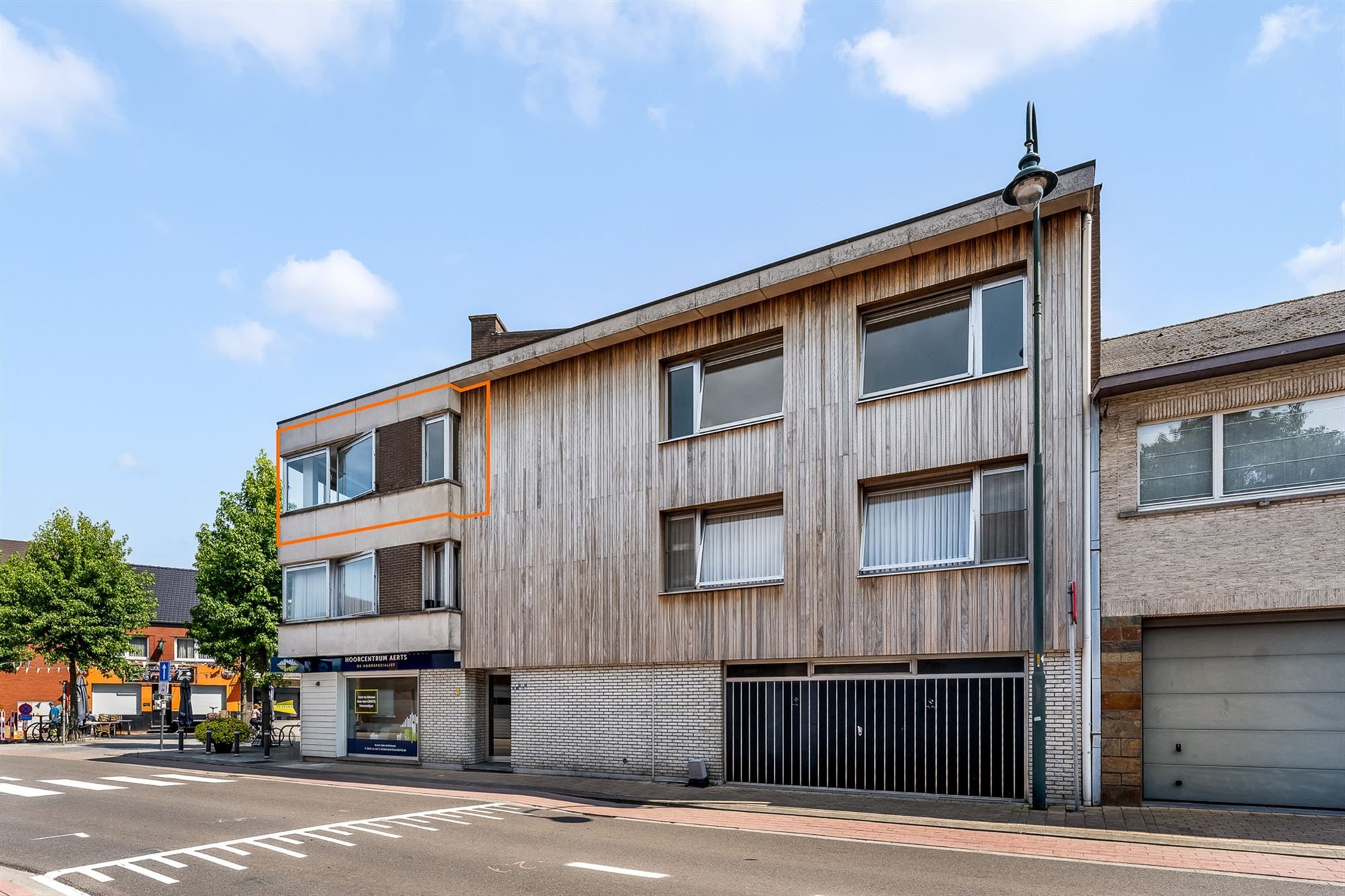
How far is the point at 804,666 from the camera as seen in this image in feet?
54.5

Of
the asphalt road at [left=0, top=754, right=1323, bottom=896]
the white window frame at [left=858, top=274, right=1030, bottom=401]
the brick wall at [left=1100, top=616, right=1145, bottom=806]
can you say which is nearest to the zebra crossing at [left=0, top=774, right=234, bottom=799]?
the asphalt road at [left=0, top=754, right=1323, bottom=896]

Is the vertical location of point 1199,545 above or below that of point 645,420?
below

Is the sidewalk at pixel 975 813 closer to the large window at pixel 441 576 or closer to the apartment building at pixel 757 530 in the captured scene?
the apartment building at pixel 757 530

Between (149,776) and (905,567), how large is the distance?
57.7ft

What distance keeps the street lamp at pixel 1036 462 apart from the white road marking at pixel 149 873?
10.5m

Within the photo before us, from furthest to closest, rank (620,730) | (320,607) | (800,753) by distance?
(320,607) → (620,730) → (800,753)

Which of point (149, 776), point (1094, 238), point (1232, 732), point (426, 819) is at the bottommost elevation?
point (149, 776)

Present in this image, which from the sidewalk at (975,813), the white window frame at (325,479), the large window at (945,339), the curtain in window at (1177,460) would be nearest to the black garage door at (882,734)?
the sidewalk at (975,813)

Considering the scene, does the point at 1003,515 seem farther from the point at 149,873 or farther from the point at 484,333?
the point at 484,333

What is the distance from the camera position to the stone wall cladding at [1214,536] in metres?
12.6

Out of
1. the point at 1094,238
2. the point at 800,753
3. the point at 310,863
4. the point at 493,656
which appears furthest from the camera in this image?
the point at 493,656

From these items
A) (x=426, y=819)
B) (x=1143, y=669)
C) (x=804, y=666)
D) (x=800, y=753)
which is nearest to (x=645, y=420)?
(x=804, y=666)

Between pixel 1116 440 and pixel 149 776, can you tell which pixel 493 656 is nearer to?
pixel 149 776

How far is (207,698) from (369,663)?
40.5 m
